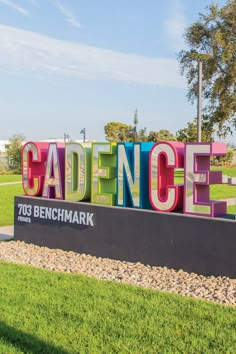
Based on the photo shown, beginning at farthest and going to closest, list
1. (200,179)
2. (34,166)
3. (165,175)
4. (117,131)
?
1. (117,131)
2. (34,166)
3. (165,175)
4. (200,179)

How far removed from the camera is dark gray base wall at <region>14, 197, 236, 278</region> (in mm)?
7318

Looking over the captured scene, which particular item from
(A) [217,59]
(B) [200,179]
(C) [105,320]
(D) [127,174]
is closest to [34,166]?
(D) [127,174]

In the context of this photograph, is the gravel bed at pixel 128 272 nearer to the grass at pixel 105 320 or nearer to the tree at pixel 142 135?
the grass at pixel 105 320

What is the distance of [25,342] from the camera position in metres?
4.59

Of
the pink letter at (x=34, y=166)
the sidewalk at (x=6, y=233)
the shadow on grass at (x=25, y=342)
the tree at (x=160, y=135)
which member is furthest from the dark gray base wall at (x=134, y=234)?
the tree at (x=160, y=135)

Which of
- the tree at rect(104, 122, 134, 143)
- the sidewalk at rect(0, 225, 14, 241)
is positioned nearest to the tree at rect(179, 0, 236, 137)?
the sidewalk at rect(0, 225, 14, 241)

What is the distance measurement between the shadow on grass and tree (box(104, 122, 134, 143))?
240 feet

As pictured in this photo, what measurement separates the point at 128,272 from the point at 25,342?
3.30 meters

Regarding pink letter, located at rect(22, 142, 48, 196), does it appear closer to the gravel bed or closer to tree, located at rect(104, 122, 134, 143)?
the gravel bed

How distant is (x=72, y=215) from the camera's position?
9.55 m

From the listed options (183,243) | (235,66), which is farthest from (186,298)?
(235,66)

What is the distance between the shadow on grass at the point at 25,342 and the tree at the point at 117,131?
73110 mm

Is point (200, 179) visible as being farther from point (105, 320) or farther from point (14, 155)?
point (14, 155)

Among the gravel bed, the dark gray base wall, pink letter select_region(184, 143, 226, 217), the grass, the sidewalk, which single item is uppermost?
pink letter select_region(184, 143, 226, 217)
